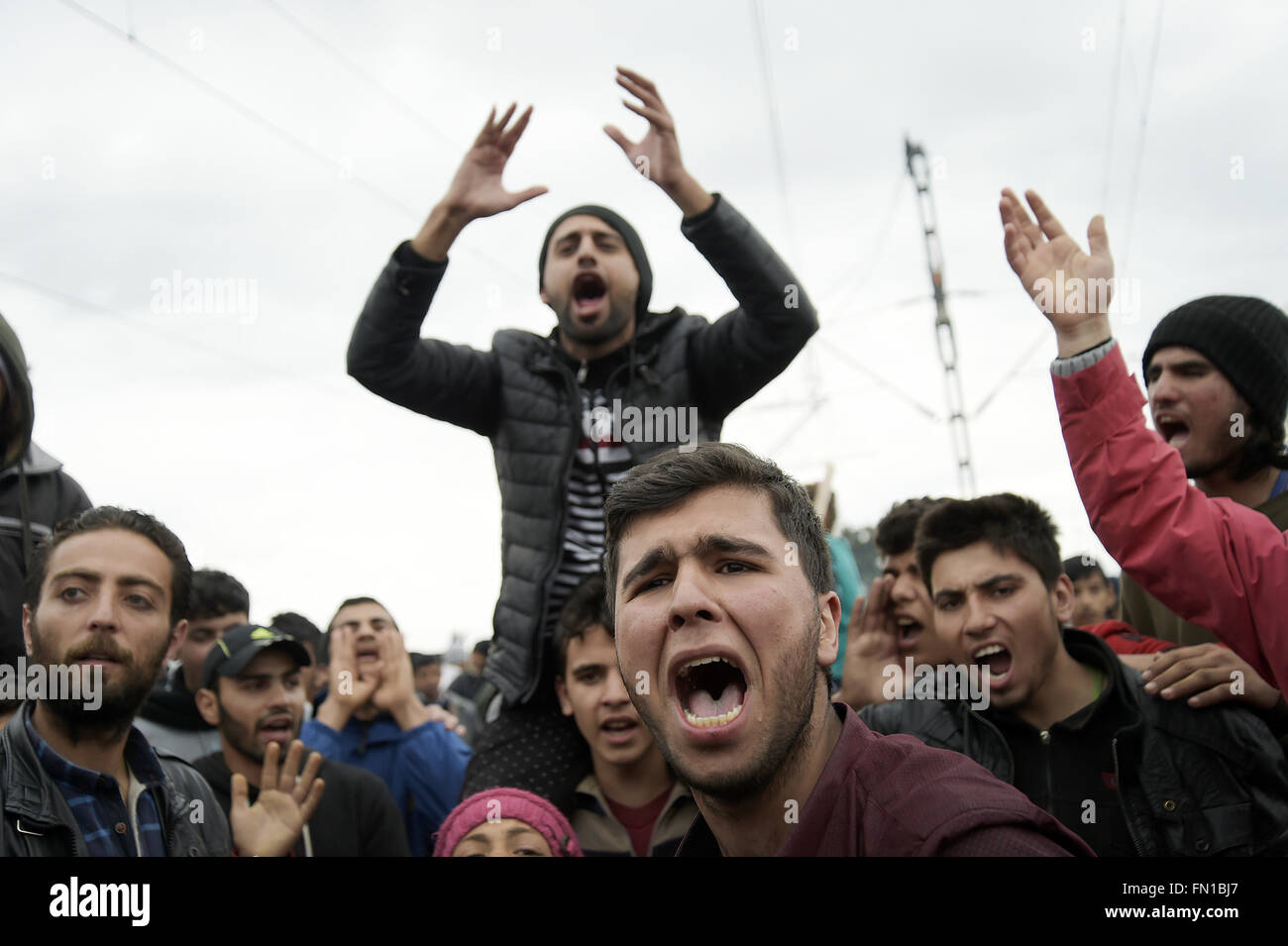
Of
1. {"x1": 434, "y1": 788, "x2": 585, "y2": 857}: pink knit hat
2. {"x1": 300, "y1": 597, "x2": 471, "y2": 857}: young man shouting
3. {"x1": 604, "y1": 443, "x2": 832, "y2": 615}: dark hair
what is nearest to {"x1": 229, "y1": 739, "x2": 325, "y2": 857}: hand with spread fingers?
{"x1": 434, "y1": 788, "x2": 585, "y2": 857}: pink knit hat

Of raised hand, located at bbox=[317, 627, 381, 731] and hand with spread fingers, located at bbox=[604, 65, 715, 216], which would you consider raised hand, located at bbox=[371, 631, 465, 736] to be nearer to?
raised hand, located at bbox=[317, 627, 381, 731]

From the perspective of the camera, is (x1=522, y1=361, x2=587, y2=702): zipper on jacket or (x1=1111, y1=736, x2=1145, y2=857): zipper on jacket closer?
(x1=1111, y1=736, x2=1145, y2=857): zipper on jacket

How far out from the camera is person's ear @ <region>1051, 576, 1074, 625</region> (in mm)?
3451

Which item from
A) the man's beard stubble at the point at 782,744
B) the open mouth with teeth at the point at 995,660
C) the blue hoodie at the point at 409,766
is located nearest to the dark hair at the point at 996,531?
the open mouth with teeth at the point at 995,660

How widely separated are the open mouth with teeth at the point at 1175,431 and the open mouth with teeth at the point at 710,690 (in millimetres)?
1664

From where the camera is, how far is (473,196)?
338 centimetres

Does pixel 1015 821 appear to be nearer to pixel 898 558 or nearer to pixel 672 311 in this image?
pixel 672 311

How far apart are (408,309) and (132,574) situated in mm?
1100

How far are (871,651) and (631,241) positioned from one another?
166 centimetres

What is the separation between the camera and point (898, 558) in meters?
4.40

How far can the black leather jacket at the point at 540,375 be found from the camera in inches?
132

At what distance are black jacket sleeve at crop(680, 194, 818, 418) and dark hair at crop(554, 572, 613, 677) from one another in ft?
2.47
